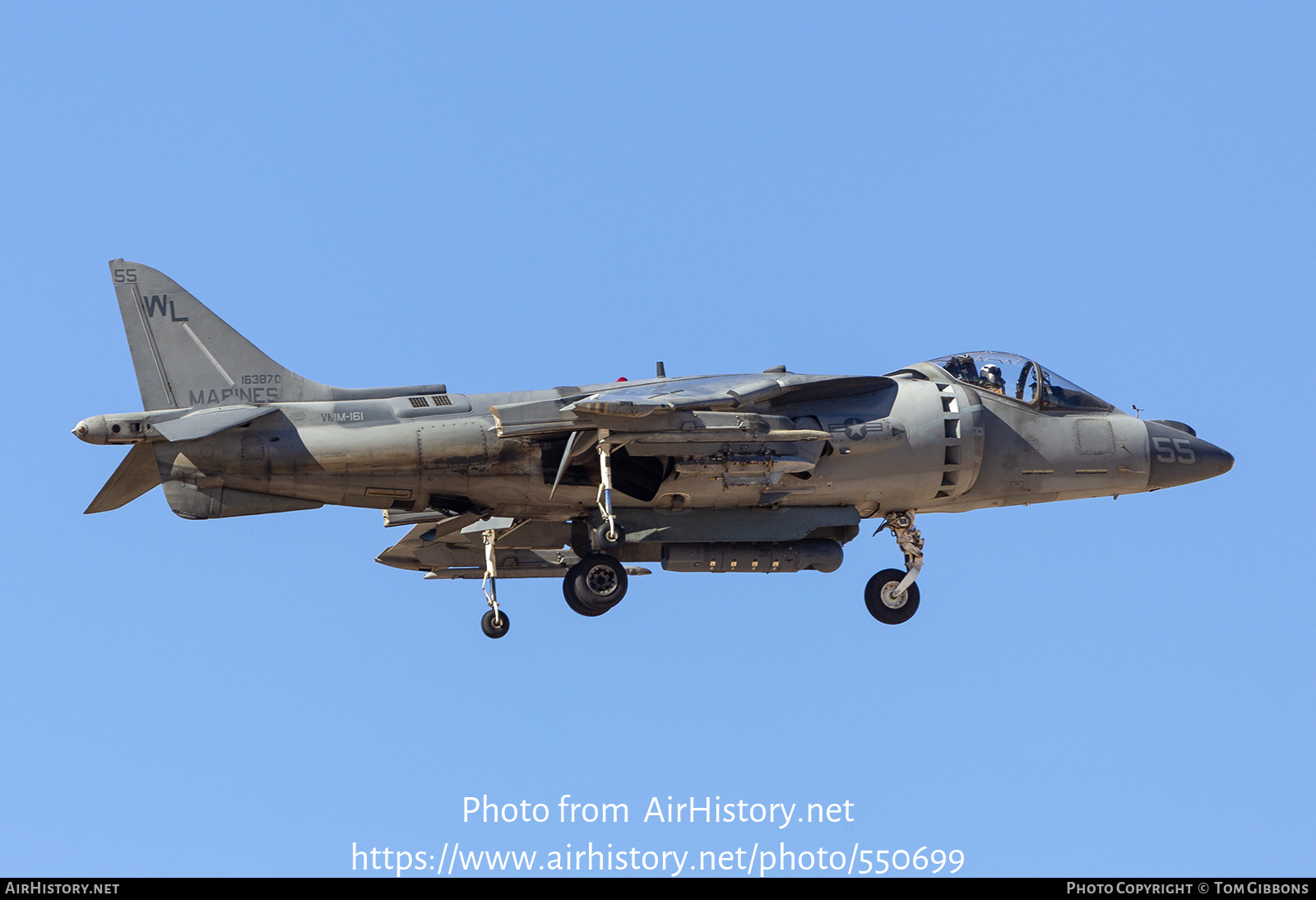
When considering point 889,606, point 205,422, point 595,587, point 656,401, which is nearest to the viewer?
point 205,422

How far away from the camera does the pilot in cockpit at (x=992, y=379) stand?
28.0m

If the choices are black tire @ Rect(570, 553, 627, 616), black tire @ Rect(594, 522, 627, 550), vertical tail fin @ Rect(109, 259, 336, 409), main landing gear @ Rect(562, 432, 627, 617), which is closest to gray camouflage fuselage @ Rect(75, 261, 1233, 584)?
vertical tail fin @ Rect(109, 259, 336, 409)

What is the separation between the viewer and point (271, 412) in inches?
966

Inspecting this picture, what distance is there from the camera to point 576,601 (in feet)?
85.1

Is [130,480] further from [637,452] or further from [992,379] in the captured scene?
[992,379]

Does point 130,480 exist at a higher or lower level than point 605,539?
higher

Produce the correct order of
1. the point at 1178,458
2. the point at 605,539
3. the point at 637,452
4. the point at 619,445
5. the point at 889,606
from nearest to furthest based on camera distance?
1. the point at 605,539
2. the point at 619,445
3. the point at 637,452
4. the point at 889,606
5. the point at 1178,458

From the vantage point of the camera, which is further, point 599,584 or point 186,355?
point 599,584

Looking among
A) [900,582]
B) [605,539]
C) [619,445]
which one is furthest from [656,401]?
[900,582]

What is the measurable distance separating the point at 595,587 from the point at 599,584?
0.07 meters

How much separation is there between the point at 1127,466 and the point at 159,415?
566 inches

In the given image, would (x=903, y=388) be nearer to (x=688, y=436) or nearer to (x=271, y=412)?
(x=688, y=436)

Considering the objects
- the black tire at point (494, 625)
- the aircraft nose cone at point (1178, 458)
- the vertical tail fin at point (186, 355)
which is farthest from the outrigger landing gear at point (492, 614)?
the aircraft nose cone at point (1178, 458)

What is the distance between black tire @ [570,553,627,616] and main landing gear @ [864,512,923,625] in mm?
4347
